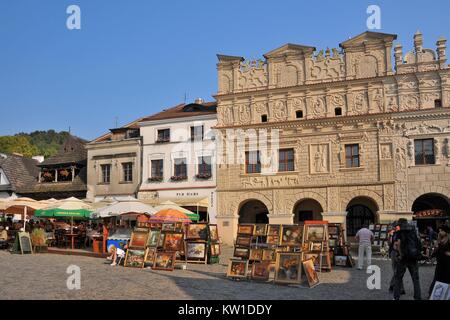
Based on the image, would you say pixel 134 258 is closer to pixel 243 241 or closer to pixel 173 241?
pixel 173 241

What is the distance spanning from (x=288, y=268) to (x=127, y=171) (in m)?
Answer: 23.5

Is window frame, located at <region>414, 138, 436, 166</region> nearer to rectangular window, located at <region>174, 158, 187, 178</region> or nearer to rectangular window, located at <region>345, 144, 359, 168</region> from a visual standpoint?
rectangular window, located at <region>345, 144, 359, 168</region>

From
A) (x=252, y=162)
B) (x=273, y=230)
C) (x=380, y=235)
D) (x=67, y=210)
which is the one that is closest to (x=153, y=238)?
(x=273, y=230)

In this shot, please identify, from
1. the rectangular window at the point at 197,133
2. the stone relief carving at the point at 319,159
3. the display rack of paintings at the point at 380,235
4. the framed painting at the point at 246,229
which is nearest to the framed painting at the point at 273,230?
the framed painting at the point at 246,229

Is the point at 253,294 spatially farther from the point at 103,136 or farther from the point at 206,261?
the point at 103,136

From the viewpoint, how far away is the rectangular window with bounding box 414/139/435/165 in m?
27.6

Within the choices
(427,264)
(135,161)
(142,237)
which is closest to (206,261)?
(142,237)

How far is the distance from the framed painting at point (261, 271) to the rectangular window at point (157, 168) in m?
20.0

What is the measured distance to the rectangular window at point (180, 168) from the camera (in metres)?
33.1

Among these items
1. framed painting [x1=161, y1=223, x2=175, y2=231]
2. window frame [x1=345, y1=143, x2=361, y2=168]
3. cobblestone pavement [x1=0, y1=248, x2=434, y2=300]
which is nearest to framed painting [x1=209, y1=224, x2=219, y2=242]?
framed painting [x1=161, y1=223, x2=175, y2=231]

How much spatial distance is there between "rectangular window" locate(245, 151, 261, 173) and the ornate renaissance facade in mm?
93

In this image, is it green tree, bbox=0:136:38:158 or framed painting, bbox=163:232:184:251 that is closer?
framed painting, bbox=163:232:184:251

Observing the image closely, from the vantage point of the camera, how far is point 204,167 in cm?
3247
